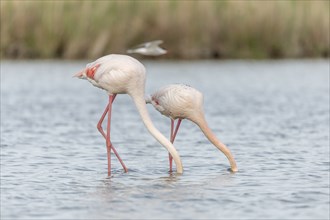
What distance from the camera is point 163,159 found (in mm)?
10875

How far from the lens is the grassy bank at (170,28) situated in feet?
90.6

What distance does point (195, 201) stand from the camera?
26.5ft

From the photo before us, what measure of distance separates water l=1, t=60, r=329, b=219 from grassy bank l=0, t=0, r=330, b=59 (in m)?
6.20

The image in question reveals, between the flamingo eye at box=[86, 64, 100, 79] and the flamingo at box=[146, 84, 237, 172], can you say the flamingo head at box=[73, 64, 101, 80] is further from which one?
the flamingo at box=[146, 84, 237, 172]

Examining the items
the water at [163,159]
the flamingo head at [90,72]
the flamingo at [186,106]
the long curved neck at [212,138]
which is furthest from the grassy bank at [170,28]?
the long curved neck at [212,138]

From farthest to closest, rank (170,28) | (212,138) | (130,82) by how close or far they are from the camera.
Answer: (170,28), (212,138), (130,82)

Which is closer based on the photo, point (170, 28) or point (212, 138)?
point (212, 138)

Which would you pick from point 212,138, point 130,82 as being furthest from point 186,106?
point 130,82

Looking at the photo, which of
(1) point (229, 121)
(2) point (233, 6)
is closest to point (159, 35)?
(2) point (233, 6)

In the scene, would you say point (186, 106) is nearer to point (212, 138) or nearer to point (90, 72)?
point (212, 138)

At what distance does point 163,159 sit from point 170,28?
56.8 feet

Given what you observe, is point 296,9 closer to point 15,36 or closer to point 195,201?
point 15,36

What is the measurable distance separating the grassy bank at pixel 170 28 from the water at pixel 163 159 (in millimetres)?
6200

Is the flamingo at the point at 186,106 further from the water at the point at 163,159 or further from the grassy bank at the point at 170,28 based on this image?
the grassy bank at the point at 170,28
